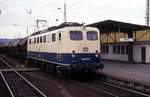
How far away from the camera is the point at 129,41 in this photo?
39.9m

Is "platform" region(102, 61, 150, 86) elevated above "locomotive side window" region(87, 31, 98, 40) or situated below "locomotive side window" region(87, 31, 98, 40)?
below

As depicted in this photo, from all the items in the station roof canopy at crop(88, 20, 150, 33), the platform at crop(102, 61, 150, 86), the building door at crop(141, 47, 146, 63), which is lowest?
the platform at crop(102, 61, 150, 86)

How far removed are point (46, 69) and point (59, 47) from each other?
6913 mm

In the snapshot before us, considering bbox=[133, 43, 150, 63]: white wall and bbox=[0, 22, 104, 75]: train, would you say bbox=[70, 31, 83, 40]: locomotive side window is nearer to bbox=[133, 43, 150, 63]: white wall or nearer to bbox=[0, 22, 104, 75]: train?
bbox=[0, 22, 104, 75]: train

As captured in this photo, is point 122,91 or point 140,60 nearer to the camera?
point 122,91

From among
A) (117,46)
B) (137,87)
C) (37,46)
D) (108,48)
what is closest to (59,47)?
(137,87)

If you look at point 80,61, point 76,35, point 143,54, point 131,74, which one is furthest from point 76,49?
point 143,54

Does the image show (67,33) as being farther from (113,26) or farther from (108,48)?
(108,48)

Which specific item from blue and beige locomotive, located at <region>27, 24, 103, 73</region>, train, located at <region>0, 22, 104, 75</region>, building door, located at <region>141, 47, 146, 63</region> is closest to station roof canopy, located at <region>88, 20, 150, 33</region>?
building door, located at <region>141, 47, 146, 63</region>

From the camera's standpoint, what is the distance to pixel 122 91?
687 inches

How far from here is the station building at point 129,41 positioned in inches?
1551

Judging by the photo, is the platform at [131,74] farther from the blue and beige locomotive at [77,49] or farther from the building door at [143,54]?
the building door at [143,54]

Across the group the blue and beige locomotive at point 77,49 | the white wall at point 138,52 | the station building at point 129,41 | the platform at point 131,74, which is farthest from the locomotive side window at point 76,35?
the white wall at point 138,52

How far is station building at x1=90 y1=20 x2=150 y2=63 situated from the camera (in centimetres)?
3941
